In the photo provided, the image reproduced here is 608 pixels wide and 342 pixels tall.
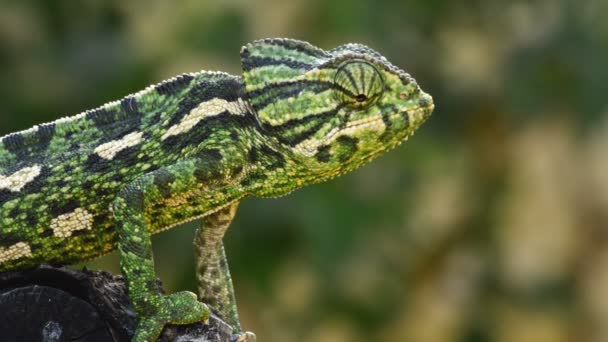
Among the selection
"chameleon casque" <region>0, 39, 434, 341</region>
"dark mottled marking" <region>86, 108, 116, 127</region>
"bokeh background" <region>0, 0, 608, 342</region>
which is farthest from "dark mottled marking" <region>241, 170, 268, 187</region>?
"bokeh background" <region>0, 0, 608, 342</region>

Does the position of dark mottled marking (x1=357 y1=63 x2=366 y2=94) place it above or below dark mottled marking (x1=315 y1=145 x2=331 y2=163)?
above

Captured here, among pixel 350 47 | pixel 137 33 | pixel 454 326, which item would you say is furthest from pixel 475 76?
pixel 350 47

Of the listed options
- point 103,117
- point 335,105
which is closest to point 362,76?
point 335,105

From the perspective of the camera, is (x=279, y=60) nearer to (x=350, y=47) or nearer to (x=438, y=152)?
(x=350, y=47)

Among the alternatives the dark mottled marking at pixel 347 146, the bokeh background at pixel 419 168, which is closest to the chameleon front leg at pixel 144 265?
the dark mottled marking at pixel 347 146

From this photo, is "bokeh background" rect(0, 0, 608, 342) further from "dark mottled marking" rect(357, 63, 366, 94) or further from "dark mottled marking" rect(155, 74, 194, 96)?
→ "dark mottled marking" rect(357, 63, 366, 94)

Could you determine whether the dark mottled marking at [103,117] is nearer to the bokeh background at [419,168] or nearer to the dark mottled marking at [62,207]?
the dark mottled marking at [62,207]

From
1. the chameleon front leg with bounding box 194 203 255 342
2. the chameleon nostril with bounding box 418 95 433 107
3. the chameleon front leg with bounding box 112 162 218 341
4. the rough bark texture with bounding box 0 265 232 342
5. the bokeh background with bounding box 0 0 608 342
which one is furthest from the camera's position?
the bokeh background with bounding box 0 0 608 342
